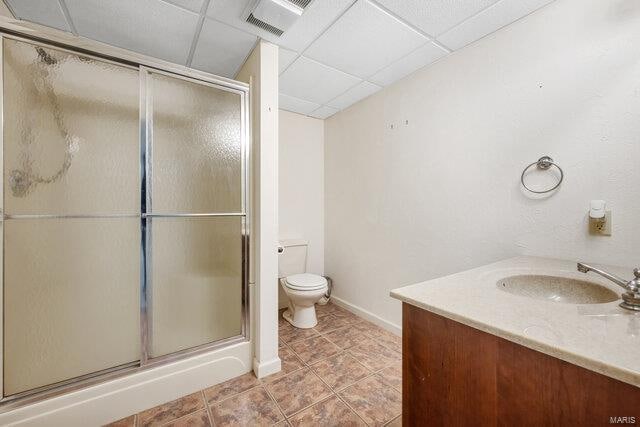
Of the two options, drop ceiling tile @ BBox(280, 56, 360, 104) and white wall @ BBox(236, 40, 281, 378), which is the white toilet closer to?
white wall @ BBox(236, 40, 281, 378)

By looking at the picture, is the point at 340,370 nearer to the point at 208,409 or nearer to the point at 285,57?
the point at 208,409

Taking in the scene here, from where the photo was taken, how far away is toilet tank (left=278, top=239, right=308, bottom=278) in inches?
109

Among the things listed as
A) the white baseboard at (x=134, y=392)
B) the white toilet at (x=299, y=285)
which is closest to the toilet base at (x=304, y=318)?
the white toilet at (x=299, y=285)

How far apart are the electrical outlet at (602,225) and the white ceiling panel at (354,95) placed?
191 cm

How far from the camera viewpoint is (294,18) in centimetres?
154

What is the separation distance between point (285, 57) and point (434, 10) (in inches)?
42.3

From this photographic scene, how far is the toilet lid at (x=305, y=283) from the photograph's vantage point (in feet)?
7.61

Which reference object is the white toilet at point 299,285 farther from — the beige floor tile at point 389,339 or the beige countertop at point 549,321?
the beige countertop at point 549,321

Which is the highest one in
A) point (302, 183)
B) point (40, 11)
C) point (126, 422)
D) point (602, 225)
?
point (40, 11)

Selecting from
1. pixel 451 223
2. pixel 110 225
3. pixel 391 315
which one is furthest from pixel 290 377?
pixel 451 223

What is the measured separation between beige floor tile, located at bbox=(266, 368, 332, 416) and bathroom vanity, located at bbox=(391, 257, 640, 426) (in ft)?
2.76

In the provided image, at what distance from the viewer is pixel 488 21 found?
160cm

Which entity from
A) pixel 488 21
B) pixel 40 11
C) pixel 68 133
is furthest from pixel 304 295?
pixel 40 11

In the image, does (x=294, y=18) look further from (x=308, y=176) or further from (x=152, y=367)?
(x=152, y=367)
